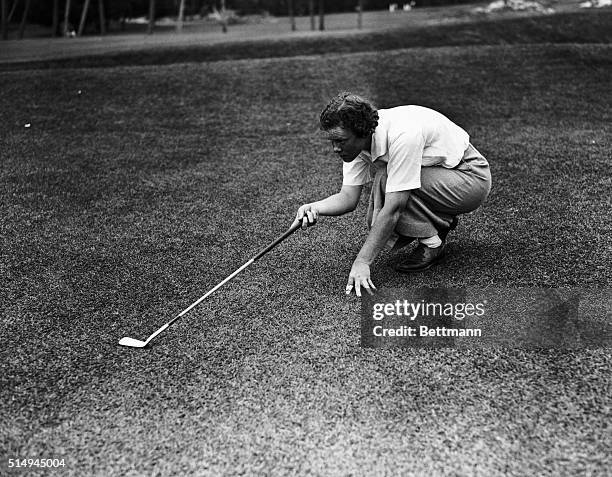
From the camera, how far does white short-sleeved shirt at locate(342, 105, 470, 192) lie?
121 inches

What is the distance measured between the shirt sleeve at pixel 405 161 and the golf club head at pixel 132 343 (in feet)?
4.10

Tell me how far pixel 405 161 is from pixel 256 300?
96 cm

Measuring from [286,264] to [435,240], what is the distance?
2.68ft

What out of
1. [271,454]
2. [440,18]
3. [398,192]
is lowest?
[271,454]

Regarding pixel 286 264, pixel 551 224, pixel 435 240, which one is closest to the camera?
pixel 435 240

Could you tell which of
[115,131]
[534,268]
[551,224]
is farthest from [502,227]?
[115,131]

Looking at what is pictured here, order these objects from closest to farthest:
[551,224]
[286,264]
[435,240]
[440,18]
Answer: [435,240]
[286,264]
[551,224]
[440,18]

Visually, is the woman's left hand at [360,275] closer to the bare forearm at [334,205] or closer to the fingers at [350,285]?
the fingers at [350,285]

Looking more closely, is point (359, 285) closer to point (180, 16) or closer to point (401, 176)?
point (401, 176)

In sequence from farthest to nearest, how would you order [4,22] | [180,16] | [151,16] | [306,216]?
1. [180,16]
2. [151,16]
3. [4,22]
4. [306,216]

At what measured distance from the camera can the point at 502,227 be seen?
4176 mm

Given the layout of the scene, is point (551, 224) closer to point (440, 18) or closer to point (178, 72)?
point (178, 72)

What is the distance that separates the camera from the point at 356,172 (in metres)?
3.32

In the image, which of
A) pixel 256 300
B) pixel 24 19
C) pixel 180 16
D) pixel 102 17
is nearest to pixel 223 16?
pixel 180 16
